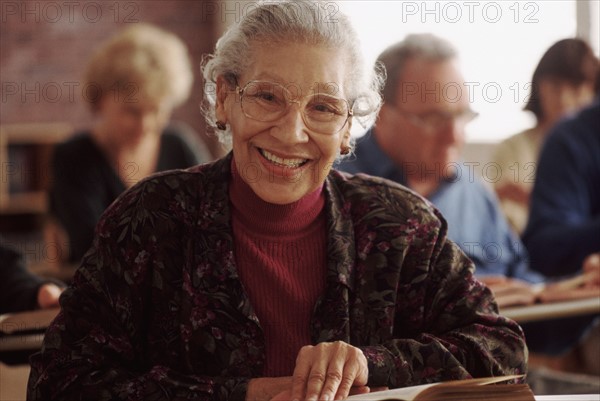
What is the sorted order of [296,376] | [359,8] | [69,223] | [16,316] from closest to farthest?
[296,376] → [16,316] → [69,223] → [359,8]

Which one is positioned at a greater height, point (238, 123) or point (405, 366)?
point (238, 123)

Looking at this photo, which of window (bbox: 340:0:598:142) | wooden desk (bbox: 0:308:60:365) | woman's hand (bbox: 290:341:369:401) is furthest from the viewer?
window (bbox: 340:0:598:142)

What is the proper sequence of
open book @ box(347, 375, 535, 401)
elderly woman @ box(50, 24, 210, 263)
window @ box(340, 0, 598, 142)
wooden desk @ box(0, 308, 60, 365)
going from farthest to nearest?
window @ box(340, 0, 598, 142), elderly woman @ box(50, 24, 210, 263), wooden desk @ box(0, 308, 60, 365), open book @ box(347, 375, 535, 401)

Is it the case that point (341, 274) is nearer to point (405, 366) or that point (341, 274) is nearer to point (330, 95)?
point (405, 366)

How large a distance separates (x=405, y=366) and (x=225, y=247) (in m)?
0.34

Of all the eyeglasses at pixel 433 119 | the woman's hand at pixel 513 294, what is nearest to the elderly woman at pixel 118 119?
the eyeglasses at pixel 433 119

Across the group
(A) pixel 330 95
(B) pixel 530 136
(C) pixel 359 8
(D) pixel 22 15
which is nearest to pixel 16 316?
(A) pixel 330 95

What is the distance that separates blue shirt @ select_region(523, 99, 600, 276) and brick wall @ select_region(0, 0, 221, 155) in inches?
139

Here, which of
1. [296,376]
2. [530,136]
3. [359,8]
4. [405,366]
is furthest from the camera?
[359,8]

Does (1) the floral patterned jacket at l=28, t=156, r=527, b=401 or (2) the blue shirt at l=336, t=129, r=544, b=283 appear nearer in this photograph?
(1) the floral patterned jacket at l=28, t=156, r=527, b=401

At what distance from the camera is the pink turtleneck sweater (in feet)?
4.61

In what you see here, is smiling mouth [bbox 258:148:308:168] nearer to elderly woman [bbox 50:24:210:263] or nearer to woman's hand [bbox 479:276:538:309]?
woman's hand [bbox 479:276:538:309]

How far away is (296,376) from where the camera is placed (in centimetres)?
121

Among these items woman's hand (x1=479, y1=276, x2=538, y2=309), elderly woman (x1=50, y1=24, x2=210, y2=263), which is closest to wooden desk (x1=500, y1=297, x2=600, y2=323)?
woman's hand (x1=479, y1=276, x2=538, y2=309)
